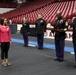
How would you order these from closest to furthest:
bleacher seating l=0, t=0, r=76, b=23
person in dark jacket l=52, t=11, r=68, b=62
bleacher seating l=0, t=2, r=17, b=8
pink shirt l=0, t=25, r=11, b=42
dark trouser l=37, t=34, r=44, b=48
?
pink shirt l=0, t=25, r=11, b=42, person in dark jacket l=52, t=11, r=68, b=62, dark trouser l=37, t=34, r=44, b=48, bleacher seating l=0, t=0, r=76, b=23, bleacher seating l=0, t=2, r=17, b=8

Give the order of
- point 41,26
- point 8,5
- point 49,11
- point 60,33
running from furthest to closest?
point 8,5 < point 49,11 < point 41,26 < point 60,33

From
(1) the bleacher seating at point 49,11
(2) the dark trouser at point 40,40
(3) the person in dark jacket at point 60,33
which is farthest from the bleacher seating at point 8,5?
(3) the person in dark jacket at point 60,33

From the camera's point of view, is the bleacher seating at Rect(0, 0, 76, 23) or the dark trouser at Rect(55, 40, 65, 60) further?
the bleacher seating at Rect(0, 0, 76, 23)

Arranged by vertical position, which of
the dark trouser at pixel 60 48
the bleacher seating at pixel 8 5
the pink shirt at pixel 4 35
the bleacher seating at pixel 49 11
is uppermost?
the bleacher seating at pixel 8 5

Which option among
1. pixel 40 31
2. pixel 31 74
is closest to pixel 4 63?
pixel 31 74

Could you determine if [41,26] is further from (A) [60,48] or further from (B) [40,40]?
(A) [60,48]

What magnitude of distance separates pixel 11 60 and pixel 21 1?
90.0 feet

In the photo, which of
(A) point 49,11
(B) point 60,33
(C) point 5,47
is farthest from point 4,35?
(A) point 49,11

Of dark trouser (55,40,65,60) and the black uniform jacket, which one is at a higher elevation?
the black uniform jacket

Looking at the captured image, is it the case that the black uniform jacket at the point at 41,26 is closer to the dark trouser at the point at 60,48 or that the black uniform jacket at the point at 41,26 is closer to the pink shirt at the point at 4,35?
the dark trouser at the point at 60,48

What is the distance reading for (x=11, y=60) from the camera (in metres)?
11.0

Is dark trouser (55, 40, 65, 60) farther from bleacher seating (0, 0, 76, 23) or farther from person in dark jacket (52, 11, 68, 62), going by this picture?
bleacher seating (0, 0, 76, 23)

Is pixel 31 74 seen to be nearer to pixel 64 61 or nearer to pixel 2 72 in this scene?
pixel 2 72

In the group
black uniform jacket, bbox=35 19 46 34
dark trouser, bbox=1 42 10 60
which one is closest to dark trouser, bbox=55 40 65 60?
dark trouser, bbox=1 42 10 60
